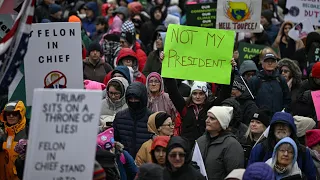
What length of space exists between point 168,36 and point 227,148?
8.44 ft

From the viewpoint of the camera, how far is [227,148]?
12148mm

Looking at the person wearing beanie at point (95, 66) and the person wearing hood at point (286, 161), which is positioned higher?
the person wearing beanie at point (95, 66)

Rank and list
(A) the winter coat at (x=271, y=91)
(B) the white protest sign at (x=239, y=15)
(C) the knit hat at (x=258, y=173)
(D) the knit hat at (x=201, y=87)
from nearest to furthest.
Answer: (C) the knit hat at (x=258, y=173) < (D) the knit hat at (x=201, y=87) < (A) the winter coat at (x=271, y=91) < (B) the white protest sign at (x=239, y=15)

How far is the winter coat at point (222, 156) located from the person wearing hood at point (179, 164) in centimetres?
120

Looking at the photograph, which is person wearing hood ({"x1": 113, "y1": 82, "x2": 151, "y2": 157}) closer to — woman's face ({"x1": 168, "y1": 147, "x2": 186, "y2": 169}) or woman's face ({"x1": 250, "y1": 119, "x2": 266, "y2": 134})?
woman's face ({"x1": 250, "y1": 119, "x2": 266, "y2": 134})

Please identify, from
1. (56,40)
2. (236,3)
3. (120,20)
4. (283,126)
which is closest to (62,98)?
(56,40)

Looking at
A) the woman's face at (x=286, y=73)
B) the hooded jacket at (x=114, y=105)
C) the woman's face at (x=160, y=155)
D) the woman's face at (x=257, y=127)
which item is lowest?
the woman's face at (x=160, y=155)

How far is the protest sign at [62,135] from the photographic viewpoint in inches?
375

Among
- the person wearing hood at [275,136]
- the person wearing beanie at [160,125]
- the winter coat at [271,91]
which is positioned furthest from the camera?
the winter coat at [271,91]

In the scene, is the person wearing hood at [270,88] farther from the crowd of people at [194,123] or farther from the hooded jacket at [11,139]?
the hooded jacket at [11,139]

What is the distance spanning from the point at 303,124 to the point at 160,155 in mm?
2576

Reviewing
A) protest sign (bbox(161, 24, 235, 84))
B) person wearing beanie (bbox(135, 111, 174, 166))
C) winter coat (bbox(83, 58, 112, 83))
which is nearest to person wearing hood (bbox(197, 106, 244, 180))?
person wearing beanie (bbox(135, 111, 174, 166))

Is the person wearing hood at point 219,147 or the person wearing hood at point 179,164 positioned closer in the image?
the person wearing hood at point 179,164

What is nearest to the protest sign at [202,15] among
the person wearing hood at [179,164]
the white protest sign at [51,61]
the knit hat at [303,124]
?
the knit hat at [303,124]
